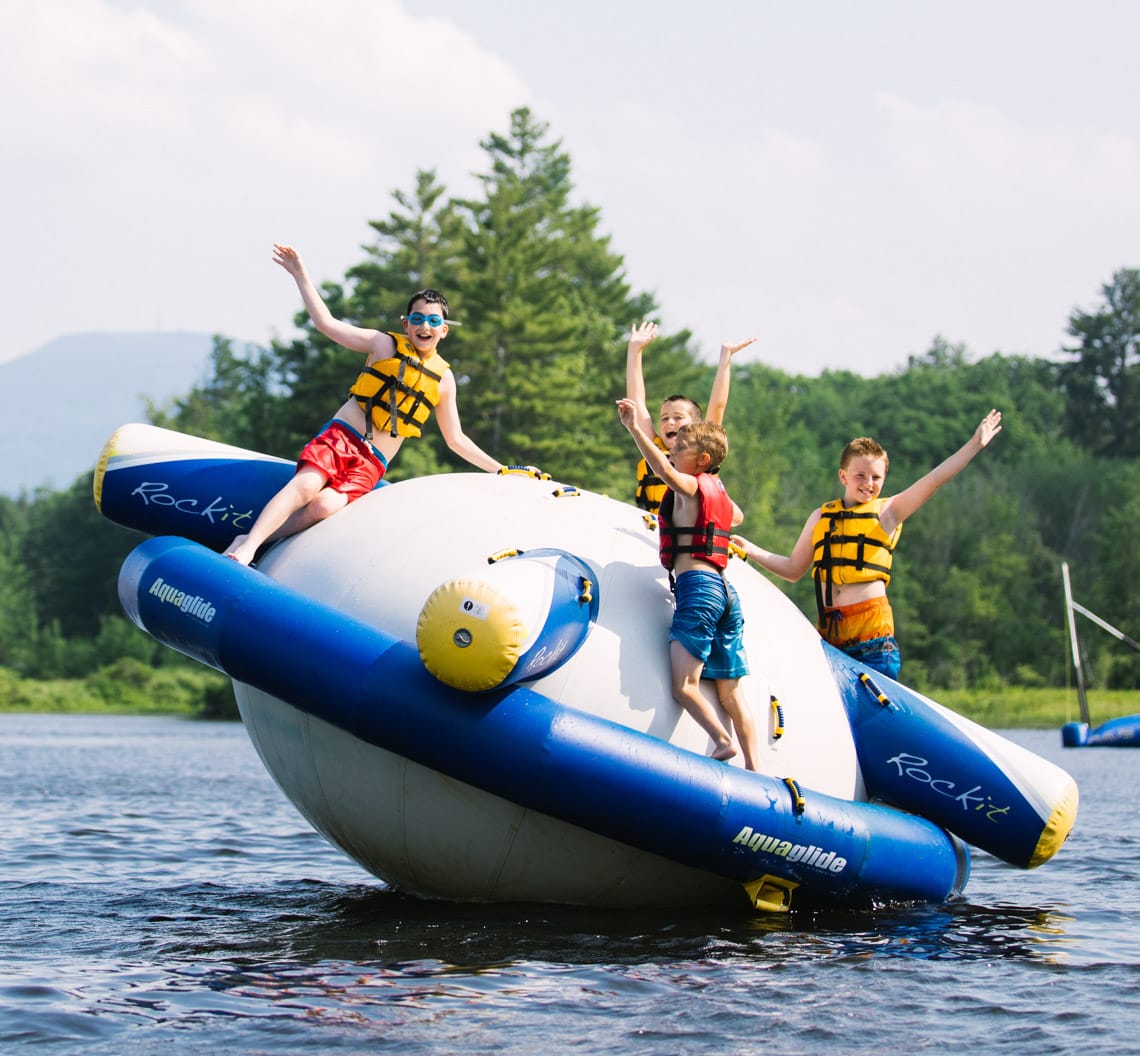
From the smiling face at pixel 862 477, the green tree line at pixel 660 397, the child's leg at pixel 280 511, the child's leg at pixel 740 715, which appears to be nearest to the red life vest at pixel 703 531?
the child's leg at pixel 740 715

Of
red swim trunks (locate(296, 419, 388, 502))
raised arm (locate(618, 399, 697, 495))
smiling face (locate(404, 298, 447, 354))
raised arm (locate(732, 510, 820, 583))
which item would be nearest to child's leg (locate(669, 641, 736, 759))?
raised arm (locate(618, 399, 697, 495))

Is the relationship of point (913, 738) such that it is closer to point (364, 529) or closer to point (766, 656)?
point (766, 656)

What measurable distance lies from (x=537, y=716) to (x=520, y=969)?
102 cm

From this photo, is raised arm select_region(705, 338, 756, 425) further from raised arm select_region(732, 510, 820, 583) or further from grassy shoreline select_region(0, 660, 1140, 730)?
grassy shoreline select_region(0, 660, 1140, 730)

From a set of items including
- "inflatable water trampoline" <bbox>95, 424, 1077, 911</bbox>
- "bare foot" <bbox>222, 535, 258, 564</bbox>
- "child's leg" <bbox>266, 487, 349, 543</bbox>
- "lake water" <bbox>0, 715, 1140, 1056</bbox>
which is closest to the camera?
"lake water" <bbox>0, 715, 1140, 1056</bbox>

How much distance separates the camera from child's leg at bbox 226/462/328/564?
7590 mm

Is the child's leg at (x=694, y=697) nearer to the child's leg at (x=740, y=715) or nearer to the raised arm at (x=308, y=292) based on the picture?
the child's leg at (x=740, y=715)

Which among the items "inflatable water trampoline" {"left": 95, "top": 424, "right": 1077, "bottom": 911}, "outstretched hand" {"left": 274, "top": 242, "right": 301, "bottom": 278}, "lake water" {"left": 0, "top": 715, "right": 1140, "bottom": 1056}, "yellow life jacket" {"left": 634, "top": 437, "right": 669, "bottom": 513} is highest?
"outstretched hand" {"left": 274, "top": 242, "right": 301, "bottom": 278}

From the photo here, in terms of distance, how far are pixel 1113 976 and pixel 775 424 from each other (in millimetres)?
54951

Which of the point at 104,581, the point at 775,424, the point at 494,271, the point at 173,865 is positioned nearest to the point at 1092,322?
the point at 775,424

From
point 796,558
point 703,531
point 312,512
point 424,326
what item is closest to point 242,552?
point 312,512

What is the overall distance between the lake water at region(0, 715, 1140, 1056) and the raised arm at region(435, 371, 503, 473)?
233 cm

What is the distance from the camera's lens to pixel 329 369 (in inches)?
1743

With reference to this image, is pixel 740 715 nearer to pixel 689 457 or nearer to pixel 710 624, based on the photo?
pixel 710 624
